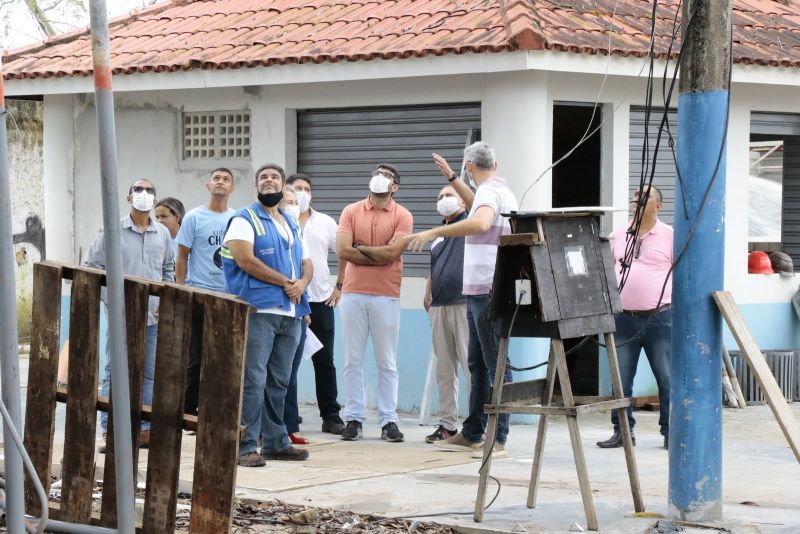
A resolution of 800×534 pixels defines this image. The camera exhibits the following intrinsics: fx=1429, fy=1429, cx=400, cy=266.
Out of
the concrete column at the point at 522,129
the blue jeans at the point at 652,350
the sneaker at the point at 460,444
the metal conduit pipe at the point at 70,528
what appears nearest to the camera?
the metal conduit pipe at the point at 70,528

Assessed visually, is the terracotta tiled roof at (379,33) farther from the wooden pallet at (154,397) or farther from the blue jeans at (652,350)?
the wooden pallet at (154,397)

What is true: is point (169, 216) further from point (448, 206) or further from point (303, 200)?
point (448, 206)

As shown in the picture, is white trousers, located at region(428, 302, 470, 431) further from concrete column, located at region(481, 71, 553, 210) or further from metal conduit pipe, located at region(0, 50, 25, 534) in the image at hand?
metal conduit pipe, located at region(0, 50, 25, 534)

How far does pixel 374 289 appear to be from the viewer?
1085cm

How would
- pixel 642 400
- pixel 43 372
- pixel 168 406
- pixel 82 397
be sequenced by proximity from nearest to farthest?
pixel 168 406, pixel 82 397, pixel 43 372, pixel 642 400

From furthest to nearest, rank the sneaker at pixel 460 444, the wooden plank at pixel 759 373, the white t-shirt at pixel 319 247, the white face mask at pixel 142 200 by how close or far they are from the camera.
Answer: the white t-shirt at pixel 319 247
the white face mask at pixel 142 200
the sneaker at pixel 460 444
the wooden plank at pixel 759 373

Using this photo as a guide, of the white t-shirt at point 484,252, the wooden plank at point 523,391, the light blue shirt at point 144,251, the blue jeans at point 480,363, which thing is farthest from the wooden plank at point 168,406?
the light blue shirt at point 144,251

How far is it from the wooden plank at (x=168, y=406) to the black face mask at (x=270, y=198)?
2963 mm

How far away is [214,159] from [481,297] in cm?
468

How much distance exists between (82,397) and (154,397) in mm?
469

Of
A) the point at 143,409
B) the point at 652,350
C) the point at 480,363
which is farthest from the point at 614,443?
the point at 143,409

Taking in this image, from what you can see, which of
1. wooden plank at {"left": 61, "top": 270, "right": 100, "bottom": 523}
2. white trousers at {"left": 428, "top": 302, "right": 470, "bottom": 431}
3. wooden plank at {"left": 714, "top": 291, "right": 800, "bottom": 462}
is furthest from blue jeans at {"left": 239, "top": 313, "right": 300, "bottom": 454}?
wooden plank at {"left": 714, "top": 291, "right": 800, "bottom": 462}

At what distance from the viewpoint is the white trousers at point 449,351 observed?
1065 cm

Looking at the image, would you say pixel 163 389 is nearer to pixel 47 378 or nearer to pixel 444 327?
pixel 47 378
